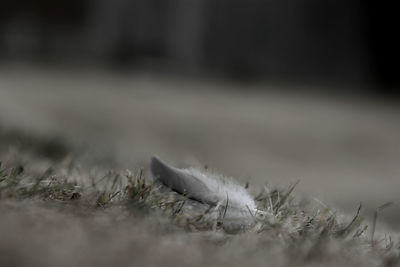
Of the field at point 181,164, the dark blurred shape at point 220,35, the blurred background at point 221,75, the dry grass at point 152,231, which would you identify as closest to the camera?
the dry grass at point 152,231

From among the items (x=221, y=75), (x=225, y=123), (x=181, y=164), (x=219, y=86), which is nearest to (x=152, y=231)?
(x=181, y=164)

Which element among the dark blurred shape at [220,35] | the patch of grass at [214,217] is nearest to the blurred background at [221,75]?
the dark blurred shape at [220,35]

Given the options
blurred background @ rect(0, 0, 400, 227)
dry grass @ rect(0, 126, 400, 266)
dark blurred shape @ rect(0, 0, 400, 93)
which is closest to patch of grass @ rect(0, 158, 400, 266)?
dry grass @ rect(0, 126, 400, 266)

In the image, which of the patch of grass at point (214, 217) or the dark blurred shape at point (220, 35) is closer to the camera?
the patch of grass at point (214, 217)

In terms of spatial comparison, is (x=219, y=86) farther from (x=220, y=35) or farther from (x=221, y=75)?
(x=220, y=35)

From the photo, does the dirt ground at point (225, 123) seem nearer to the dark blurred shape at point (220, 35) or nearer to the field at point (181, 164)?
the field at point (181, 164)

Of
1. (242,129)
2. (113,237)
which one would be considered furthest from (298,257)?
(242,129)

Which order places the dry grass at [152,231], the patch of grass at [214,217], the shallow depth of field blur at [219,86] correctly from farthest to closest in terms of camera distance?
the shallow depth of field blur at [219,86] < the patch of grass at [214,217] < the dry grass at [152,231]
